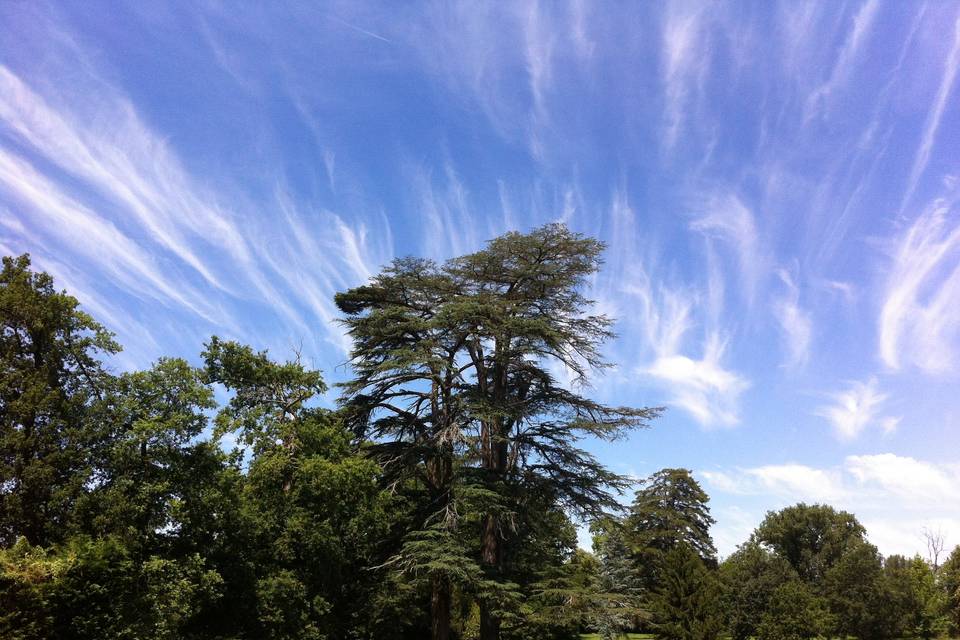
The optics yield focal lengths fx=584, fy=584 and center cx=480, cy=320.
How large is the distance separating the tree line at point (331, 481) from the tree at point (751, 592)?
10876 mm

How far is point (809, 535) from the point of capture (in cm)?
5384

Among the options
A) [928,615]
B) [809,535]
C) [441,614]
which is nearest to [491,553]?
[441,614]

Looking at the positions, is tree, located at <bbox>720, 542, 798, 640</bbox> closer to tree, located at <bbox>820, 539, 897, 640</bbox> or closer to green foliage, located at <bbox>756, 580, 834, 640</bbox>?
green foliage, located at <bbox>756, 580, 834, 640</bbox>

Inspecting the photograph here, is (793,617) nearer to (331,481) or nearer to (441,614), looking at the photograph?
(441,614)

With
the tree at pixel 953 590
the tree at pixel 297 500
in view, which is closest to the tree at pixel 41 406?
the tree at pixel 297 500

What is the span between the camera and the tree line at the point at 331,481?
1515 centimetres

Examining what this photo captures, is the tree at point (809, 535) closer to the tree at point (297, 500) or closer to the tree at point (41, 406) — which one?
the tree at point (297, 500)

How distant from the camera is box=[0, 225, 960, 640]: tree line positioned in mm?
15148

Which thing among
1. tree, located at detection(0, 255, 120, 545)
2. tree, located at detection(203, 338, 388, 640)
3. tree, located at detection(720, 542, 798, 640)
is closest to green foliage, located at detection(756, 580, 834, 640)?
tree, located at detection(720, 542, 798, 640)

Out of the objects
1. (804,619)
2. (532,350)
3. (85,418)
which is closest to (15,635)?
(85,418)

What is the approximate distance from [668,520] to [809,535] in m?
17.4

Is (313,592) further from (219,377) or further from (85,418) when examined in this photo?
(85,418)

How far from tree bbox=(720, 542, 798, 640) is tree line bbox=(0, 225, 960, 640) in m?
10.9

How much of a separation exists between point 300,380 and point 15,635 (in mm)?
10031
